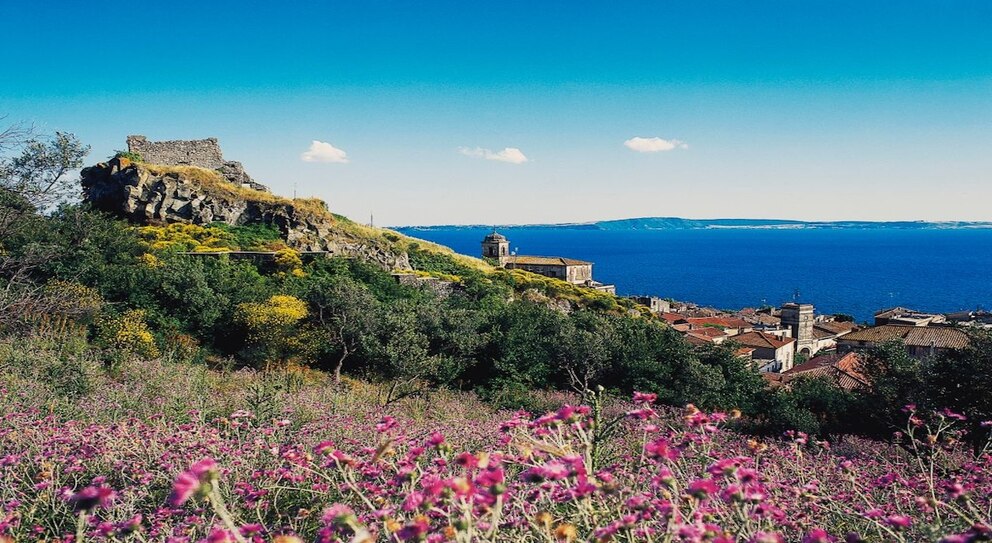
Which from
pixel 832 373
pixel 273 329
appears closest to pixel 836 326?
pixel 832 373

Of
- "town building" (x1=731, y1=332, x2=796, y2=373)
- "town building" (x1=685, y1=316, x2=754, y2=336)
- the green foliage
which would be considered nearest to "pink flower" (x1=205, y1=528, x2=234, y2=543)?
the green foliage

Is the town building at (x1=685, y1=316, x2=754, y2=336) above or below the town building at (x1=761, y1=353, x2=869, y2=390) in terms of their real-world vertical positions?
below

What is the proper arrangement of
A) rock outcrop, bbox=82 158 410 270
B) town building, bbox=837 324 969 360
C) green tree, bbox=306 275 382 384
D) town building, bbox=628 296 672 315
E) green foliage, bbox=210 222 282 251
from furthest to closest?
town building, bbox=628 296 672 315 → town building, bbox=837 324 969 360 → rock outcrop, bbox=82 158 410 270 → green foliage, bbox=210 222 282 251 → green tree, bbox=306 275 382 384

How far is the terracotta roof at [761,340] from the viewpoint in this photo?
40188 millimetres

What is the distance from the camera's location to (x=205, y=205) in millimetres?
26844

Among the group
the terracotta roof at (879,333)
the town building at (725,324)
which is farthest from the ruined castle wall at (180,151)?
the terracotta roof at (879,333)

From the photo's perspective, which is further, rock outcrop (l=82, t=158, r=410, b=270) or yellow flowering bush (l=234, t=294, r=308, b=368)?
rock outcrop (l=82, t=158, r=410, b=270)

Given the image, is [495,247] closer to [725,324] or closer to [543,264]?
[543,264]

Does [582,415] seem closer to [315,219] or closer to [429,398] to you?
[429,398]

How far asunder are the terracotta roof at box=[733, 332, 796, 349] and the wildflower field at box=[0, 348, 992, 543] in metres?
33.0

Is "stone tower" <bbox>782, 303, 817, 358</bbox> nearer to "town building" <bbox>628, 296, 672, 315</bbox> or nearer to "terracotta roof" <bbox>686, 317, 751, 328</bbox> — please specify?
"terracotta roof" <bbox>686, 317, 751, 328</bbox>

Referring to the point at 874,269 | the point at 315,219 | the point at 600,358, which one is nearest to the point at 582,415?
the point at 600,358

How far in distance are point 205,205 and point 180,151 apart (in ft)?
17.7

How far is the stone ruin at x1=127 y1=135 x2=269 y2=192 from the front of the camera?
29.2m
